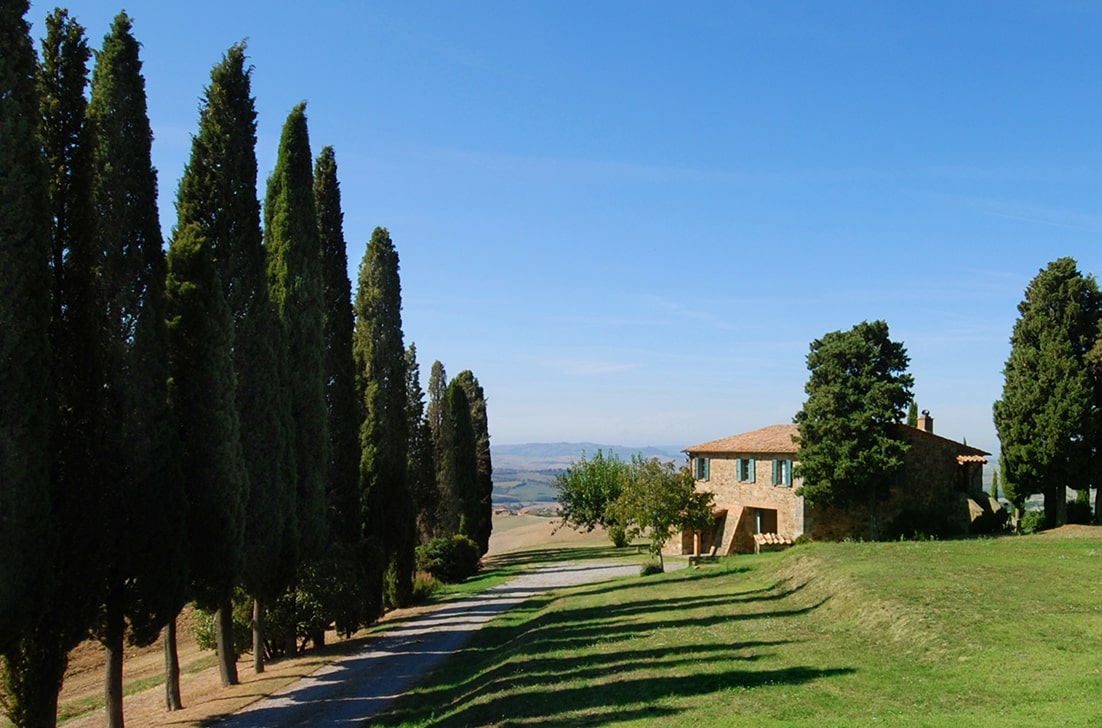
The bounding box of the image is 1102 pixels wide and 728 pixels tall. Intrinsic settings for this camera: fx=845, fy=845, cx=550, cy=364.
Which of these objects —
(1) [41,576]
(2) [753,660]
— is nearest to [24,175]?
(1) [41,576]

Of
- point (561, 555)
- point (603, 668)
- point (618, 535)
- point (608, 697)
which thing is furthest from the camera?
point (561, 555)

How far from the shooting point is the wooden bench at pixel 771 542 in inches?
1587

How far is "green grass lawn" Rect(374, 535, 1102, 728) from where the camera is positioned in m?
11.2

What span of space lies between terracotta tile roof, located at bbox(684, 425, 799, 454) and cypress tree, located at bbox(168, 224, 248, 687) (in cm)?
2994

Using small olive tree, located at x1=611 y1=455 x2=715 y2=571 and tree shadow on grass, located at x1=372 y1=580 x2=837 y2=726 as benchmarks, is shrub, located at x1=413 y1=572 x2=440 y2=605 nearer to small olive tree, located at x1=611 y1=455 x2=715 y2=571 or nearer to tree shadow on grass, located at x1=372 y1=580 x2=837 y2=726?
small olive tree, located at x1=611 y1=455 x2=715 y2=571

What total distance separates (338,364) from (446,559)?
1875cm

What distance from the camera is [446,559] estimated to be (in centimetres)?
4278

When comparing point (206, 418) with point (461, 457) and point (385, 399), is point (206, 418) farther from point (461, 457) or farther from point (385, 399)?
point (461, 457)

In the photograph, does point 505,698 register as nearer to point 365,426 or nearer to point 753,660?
→ point 753,660

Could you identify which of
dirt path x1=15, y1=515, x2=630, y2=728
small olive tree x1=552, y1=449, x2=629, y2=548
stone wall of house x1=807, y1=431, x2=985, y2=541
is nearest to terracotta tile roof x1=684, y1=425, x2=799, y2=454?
stone wall of house x1=807, y1=431, x2=985, y2=541

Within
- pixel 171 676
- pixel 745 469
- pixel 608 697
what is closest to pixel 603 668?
pixel 608 697

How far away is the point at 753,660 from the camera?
592 inches

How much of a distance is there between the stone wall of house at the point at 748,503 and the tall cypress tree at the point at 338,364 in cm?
2273

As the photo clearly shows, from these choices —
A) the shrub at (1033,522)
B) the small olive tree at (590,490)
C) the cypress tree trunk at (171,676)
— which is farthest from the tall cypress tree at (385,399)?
the small olive tree at (590,490)
